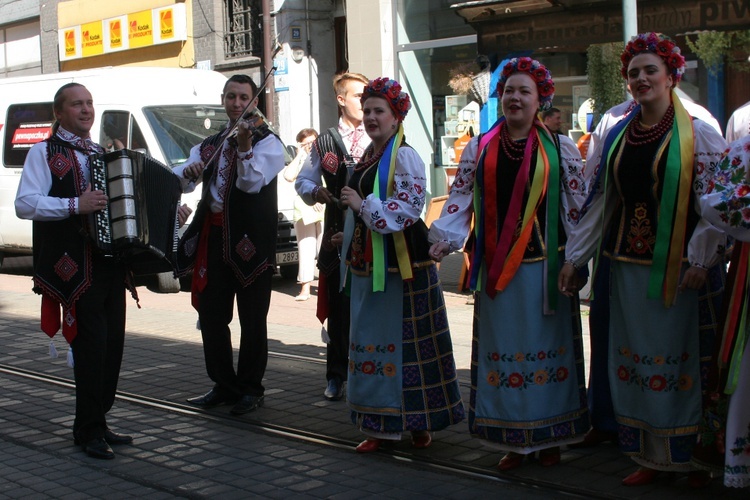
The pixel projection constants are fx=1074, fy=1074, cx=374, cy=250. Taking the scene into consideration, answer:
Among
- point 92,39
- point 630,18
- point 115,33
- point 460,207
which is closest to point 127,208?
point 460,207

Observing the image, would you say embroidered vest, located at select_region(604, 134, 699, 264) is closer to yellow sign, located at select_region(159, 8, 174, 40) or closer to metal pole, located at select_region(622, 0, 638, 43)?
metal pole, located at select_region(622, 0, 638, 43)

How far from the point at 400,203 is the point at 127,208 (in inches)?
56.7

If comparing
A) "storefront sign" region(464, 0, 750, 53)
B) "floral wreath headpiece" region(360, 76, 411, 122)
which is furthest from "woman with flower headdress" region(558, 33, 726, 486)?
"storefront sign" region(464, 0, 750, 53)

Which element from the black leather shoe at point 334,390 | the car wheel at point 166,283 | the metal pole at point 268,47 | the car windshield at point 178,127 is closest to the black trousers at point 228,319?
the black leather shoe at point 334,390

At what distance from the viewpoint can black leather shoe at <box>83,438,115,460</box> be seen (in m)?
5.73

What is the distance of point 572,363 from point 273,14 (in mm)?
16833

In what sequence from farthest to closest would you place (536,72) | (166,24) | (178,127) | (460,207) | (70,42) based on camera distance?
(70,42) → (166,24) → (178,127) → (460,207) → (536,72)

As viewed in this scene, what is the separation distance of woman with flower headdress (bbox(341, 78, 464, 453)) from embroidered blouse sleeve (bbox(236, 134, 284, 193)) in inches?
35.0

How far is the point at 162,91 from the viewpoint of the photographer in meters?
13.5

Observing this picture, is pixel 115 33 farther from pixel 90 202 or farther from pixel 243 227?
pixel 90 202

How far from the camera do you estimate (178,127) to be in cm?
1325

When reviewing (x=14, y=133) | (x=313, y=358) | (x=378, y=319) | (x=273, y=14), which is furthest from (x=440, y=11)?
(x=378, y=319)

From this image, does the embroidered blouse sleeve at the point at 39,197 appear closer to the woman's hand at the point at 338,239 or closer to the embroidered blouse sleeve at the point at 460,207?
the woman's hand at the point at 338,239

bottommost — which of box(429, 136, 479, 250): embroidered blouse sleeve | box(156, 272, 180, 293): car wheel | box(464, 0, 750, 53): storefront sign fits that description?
box(156, 272, 180, 293): car wheel
